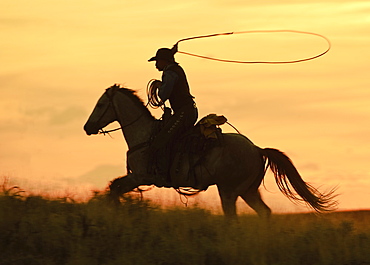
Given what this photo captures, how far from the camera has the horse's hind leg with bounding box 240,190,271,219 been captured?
713 inches

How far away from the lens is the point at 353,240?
16.3 m

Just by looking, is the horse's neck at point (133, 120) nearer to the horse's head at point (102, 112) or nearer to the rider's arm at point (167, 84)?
the horse's head at point (102, 112)

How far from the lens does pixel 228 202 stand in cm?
1792

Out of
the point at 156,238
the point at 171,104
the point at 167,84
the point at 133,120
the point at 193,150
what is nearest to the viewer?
the point at 156,238

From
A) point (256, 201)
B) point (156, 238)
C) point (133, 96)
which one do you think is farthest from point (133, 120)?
point (156, 238)

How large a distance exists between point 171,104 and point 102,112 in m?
1.38

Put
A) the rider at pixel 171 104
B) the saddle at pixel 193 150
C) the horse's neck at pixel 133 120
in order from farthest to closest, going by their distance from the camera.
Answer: the horse's neck at pixel 133 120 < the rider at pixel 171 104 < the saddle at pixel 193 150

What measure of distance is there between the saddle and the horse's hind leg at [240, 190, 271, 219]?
28.3 inches

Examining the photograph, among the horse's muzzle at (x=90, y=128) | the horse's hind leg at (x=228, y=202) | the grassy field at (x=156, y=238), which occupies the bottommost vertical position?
the grassy field at (x=156, y=238)

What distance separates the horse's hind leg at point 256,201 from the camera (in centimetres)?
1811

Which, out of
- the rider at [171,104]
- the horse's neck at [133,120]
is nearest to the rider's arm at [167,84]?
the rider at [171,104]

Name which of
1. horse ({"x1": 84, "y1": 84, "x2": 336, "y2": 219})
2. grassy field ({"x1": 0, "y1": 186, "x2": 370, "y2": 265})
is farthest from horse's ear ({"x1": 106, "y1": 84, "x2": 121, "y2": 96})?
grassy field ({"x1": 0, "y1": 186, "x2": 370, "y2": 265})

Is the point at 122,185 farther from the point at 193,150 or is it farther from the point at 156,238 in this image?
the point at 156,238

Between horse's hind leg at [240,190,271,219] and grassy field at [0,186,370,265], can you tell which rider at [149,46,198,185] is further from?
horse's hind leg at [240,190,271,219]
